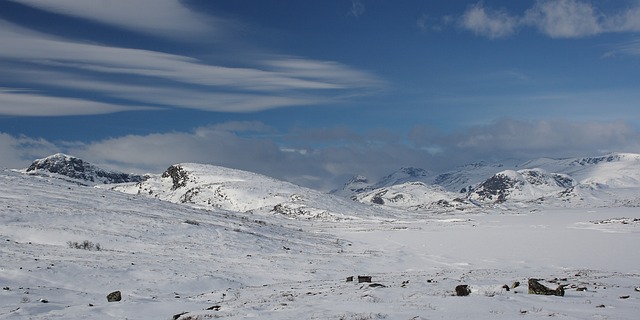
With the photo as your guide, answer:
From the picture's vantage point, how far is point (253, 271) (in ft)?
127

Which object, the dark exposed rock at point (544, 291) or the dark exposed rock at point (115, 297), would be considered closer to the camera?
the dark exposed rock at point (544, 291)

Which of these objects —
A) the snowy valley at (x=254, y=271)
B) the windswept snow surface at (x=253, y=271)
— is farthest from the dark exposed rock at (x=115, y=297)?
the windswept snow surface at (x=253, y=271)

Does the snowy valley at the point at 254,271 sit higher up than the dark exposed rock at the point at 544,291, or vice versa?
the dark exposed rock at the point at 544,291

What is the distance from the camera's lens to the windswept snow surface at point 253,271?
1797 cm

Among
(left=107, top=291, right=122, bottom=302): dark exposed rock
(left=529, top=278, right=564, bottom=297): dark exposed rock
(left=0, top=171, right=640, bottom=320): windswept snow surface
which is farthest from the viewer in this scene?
(left=107, top=291, right=122, bottom=302): dark exposed rock

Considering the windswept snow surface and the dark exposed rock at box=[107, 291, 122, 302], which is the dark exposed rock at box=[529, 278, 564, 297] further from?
the dark exposed rock at box=[107, 291, 122, 302]

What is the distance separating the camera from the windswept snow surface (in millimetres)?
17969

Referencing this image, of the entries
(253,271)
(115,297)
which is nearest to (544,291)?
(115,297)

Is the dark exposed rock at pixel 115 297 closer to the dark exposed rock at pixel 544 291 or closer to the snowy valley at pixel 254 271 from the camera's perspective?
the snowy valley at pixel 254 271

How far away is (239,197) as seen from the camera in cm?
19550

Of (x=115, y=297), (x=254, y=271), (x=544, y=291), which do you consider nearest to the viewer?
(x=544, y=291)

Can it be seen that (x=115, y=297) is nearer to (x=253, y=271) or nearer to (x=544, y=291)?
(x=253, y=271)

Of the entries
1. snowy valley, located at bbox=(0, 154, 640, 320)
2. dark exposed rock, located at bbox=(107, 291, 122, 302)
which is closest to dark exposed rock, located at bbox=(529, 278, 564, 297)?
snowy valley, located at bbox=(0, 154, 640, 320)

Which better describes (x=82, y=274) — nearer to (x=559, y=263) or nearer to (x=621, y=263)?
(x=559, y=263)
